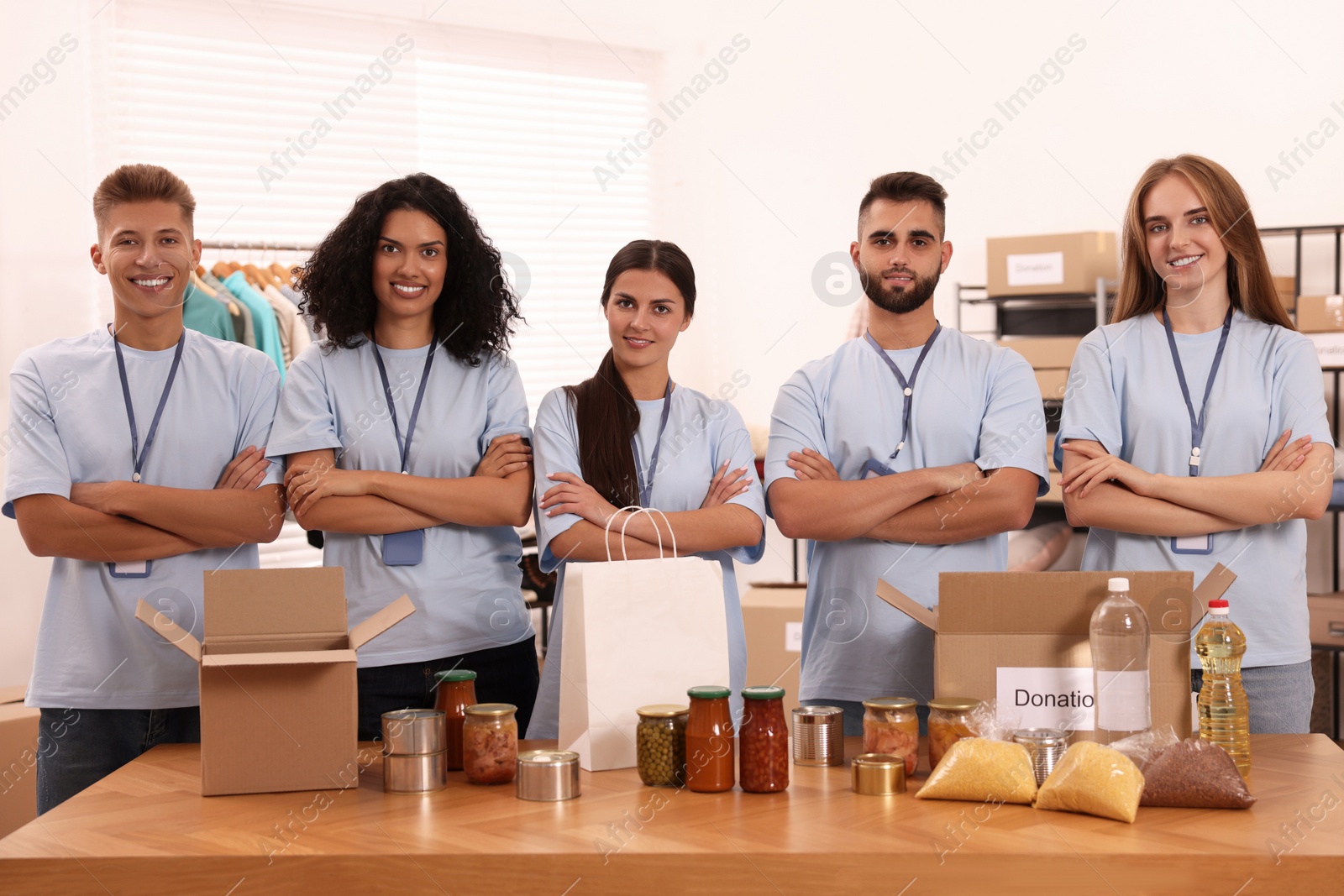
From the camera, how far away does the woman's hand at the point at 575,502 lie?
7.10ft

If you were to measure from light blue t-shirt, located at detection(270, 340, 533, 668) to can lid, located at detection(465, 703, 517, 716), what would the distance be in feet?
1.69

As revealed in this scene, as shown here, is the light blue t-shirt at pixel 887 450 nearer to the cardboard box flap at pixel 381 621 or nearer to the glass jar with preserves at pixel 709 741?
the glass jar with preserves at pixel 709 741

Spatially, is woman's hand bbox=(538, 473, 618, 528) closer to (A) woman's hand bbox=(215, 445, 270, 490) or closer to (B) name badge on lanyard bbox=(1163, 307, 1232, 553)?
(A) woman's hand bbox=(215, 445, 270, 490)

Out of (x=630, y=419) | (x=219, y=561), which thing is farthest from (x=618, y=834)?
(x=219, y=561)

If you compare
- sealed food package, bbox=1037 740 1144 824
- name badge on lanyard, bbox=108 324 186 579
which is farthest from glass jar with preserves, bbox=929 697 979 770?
name badge on lanyard, bbox=108 324 186 579

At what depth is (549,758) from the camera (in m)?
1.58

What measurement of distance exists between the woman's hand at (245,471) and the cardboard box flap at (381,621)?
70 cm

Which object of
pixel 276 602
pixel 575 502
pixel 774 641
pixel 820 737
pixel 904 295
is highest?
pixel 904 295

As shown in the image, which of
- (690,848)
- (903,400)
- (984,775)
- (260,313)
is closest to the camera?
(690,848)

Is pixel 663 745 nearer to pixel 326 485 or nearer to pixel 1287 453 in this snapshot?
pixel 326 485

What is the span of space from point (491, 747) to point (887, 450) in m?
1.05

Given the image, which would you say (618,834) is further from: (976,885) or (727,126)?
(727,126)

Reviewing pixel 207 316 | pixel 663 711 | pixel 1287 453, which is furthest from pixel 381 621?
pixel 207 316

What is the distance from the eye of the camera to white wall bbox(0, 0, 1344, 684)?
13.1ft
